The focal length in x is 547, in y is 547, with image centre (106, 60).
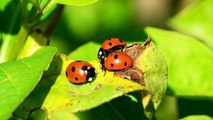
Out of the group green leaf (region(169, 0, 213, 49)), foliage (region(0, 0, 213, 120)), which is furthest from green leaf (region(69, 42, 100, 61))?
green leaf (region(169, 0, 213, 49))

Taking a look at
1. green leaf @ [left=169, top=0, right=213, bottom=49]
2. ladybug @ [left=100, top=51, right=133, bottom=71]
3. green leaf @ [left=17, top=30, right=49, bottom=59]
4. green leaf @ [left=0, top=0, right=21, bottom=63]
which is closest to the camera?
ladybug @ [left=100, top=51, right=133, bottom=71]

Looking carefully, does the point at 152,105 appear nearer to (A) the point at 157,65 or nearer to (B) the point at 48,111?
(A) the point at 157,65

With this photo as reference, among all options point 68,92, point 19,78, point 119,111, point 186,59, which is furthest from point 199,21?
point 19,78

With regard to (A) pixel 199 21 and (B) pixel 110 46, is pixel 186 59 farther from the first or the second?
(A) pixel 199 21

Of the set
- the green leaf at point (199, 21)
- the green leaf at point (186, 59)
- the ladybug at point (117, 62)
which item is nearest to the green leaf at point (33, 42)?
the ladybug at point (117, 62)

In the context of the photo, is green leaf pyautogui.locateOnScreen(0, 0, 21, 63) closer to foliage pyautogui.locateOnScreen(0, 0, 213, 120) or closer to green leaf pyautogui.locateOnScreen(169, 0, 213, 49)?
foliage pyautogui.locateOnScreen(0, 0, 213, 120)

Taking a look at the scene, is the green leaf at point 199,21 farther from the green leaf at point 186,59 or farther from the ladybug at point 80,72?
the ladybug at point 80,72

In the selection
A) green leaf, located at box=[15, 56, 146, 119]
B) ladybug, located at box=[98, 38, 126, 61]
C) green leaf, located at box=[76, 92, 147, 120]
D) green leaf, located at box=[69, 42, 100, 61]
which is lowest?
green leaf, located at box=[76, 92, 147, 120]

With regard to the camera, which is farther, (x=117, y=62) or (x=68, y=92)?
(x=117, y=62)

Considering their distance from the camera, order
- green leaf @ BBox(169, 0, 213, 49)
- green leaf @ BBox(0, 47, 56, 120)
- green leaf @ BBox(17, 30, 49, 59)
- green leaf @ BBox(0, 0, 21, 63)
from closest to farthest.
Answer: green leaf @ BBox(0, 47, 56, 120) → green leaf @ BBox(17, 30, 49, 59) → green leaf @ BBox(0, 0, 21, 63) → green leaf @ BBox(169, 0, 213, 49)
